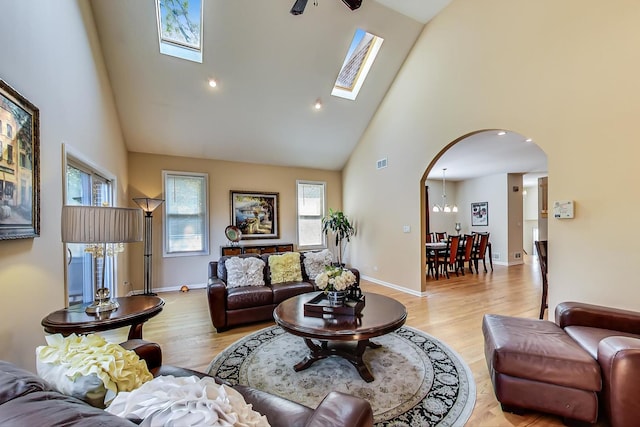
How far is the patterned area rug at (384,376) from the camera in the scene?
1893 millimetres

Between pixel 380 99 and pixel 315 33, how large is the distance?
73.9 inches

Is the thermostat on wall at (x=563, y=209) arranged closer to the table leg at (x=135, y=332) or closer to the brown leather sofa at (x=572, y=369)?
the brown leather sofa at (x=572, y=369)

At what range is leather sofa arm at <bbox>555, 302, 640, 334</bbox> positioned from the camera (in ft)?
6.68

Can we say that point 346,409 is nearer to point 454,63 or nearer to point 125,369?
point 125,369

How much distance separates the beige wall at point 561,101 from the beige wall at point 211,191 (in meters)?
3.09

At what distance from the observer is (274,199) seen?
21.0 ft

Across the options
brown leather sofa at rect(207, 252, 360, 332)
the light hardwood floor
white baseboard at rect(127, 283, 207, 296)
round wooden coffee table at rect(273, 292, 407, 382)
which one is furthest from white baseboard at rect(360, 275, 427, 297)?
white baseboard at rect(127, 283, 207, 296)

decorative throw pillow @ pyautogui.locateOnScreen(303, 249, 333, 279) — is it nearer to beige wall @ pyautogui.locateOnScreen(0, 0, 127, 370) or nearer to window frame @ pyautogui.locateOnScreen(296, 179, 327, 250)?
window frame @ pyautogui.locateOnScreen(296, 179, 327, 250)

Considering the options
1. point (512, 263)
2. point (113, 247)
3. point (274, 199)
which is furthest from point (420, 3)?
point (512, 263)

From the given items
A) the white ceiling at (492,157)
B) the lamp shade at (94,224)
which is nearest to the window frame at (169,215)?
the lamp shade at (94,224)

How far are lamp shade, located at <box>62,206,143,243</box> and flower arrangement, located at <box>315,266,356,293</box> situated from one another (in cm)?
164

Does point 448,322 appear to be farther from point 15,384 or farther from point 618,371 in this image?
point 15,384

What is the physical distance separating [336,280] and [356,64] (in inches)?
165

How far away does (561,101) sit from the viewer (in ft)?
9.30
